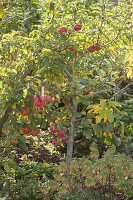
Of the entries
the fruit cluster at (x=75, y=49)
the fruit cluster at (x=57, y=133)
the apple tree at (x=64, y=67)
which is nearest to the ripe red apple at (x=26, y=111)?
the apple tree at (x=64, y=67)

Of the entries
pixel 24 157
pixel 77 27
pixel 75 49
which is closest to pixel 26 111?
pixel 75 49

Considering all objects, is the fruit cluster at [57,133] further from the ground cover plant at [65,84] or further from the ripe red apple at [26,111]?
the ripe red apple at [26,111]

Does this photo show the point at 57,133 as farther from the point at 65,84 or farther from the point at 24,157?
the point at 24,157

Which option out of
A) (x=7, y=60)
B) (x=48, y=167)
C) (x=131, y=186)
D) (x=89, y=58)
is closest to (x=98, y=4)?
(x=89, y=58)

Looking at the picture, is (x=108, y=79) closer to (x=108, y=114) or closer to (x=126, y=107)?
(x=126, y=107)

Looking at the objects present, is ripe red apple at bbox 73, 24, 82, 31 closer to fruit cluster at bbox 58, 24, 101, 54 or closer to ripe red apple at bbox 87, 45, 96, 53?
fruit cluster at bbox 58, 24, 101, 54

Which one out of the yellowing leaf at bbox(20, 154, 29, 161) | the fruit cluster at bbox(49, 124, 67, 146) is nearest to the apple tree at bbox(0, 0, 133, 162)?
the fruit cluster at bbox(49, 124, 67, 146)

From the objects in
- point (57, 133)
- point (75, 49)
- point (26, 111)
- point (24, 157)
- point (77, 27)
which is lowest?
point (24, 157)

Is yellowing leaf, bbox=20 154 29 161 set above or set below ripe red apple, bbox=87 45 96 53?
below

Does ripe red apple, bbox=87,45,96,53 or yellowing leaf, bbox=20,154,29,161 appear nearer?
ripe red apple, bbox=87,45,96,53

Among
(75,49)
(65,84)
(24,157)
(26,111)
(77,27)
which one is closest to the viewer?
(26,111)

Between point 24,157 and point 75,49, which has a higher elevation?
point 75,49

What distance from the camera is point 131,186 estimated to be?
3.27 m

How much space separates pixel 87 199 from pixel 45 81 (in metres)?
1.01
